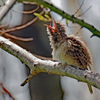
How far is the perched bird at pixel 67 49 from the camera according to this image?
1397 mm

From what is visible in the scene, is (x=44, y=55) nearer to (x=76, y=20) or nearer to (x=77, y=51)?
(x=77, y=51)

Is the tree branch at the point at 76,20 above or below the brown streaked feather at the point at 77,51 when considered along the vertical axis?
above

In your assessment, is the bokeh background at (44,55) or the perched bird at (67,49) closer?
the perched bird at (67,49)

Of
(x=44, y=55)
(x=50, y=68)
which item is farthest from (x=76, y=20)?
(x=44, y=55)

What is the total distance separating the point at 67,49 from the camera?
54.9 inches

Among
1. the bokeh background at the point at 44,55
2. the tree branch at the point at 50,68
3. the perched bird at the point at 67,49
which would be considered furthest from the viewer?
the bokeh background at the point at 44,55

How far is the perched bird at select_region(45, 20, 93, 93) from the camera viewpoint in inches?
55.0

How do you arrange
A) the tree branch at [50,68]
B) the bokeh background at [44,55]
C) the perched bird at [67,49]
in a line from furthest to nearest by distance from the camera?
the bokeh background at [44,55], the perched bird at [67,49], the tree branch at [50,68]

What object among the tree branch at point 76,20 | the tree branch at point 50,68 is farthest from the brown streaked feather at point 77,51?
the tree branch at point 76,20

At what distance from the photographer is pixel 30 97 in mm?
2201

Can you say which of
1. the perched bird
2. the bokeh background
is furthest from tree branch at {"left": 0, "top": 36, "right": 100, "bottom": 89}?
the bokeh background

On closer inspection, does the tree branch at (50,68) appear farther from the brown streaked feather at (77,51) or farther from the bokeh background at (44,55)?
the bokeh background at (44,55)

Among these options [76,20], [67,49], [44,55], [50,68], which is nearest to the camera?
[76,20]

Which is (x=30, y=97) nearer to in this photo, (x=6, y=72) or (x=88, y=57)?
(x=6, y=72)
